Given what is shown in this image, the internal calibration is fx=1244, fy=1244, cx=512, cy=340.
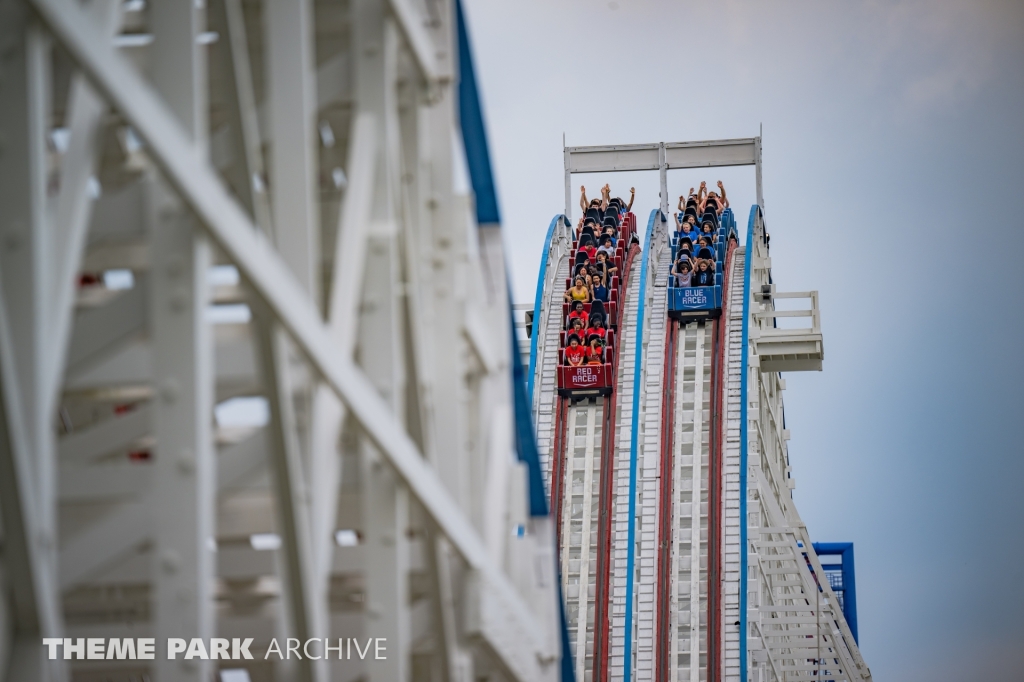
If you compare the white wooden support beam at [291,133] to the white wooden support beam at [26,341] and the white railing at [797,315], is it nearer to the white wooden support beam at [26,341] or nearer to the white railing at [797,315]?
the white wooden support beam at [26,341]

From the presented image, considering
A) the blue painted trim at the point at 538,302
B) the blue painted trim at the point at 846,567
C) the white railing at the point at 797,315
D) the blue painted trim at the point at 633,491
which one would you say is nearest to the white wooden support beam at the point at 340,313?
the blue painted trim at the point at 633,491

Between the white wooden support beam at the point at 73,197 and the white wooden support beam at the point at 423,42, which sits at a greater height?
the white wooden support beam at the point at 423,42

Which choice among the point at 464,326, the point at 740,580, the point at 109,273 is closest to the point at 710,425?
the point at 740,580

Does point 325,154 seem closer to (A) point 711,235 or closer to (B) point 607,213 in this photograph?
(A) point 711,235

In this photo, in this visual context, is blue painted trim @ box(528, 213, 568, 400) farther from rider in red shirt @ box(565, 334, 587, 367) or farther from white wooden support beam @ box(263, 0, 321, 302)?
white wooden support beam @ box(263, 0, 321, 302)

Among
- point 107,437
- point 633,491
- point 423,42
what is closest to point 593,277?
point 633,491

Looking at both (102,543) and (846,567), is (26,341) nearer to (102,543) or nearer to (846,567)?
(102,543)

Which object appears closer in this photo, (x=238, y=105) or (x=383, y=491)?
(x=238, y=105)
